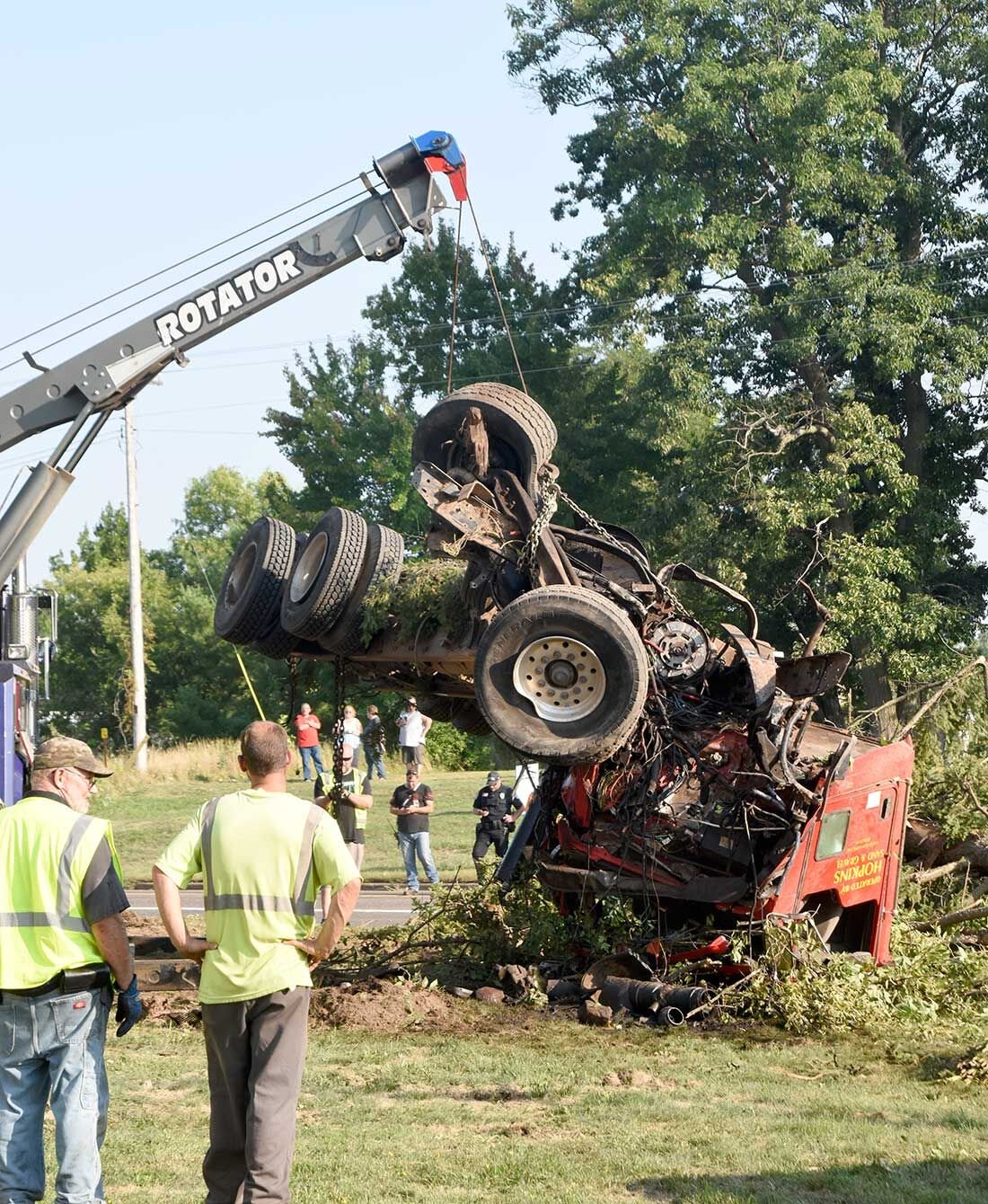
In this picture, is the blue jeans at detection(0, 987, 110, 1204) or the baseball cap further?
the baseball cap

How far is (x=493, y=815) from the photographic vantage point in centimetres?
1595

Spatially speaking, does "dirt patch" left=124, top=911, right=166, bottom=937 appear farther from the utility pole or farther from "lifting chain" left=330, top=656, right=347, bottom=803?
the utility pole

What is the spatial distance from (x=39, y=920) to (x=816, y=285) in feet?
83.1

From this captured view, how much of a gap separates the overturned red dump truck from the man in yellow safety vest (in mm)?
4386

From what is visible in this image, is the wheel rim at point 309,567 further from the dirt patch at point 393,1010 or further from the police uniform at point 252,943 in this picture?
the police uniform at point 252,943

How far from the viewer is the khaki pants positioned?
4941 millimetres

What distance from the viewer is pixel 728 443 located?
27438mm

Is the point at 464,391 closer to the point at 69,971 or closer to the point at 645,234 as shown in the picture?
the point at 69,971

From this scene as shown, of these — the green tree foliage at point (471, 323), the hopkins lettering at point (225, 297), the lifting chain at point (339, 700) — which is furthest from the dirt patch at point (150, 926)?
the green tree foliage at point (471, 323)

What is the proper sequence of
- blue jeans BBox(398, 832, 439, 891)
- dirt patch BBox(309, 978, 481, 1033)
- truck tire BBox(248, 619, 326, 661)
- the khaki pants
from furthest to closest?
blue jeans BBox(398, 832, 439, 891) → truck tire BBox(248, 619, 326, 661) → dirt patch BBox(309, 978, 481, 1033) → the khaki pants

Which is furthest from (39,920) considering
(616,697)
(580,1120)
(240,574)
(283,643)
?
(240,574)

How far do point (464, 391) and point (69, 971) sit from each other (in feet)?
19.8

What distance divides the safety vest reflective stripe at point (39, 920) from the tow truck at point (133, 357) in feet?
20.3

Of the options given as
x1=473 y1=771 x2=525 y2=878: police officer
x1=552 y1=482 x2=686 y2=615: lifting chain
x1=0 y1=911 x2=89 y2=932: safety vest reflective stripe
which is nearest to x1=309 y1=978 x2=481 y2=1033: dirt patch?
x1=552 y1=482 x2=686 y2=615: lifting chain
